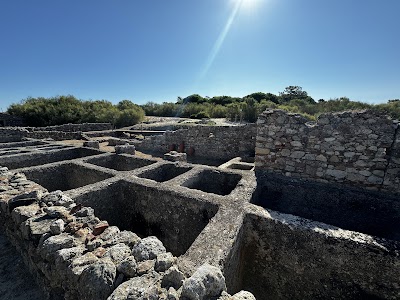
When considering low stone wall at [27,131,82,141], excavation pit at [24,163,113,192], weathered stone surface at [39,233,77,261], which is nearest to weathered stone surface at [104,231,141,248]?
weathered stone surface at [39,233,77,261]

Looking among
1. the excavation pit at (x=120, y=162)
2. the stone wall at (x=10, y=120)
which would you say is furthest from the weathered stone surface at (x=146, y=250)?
the stone wall at (x=10, y=120)

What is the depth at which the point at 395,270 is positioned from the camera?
312 cm

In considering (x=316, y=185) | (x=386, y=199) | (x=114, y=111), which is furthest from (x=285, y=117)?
(x=114, y=111)

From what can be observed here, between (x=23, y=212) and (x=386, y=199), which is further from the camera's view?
(x=386, y=199)

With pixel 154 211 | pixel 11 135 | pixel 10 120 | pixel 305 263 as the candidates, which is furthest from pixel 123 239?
pixel 10 120

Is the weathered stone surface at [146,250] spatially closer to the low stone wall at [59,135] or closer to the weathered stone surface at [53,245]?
the weathered stone surface at [53,245]

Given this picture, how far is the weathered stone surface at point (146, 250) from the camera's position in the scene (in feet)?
7.93

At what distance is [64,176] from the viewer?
697cm

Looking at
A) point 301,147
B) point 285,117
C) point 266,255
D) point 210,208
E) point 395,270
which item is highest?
point 285,117

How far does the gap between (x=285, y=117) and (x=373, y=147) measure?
6.44ft

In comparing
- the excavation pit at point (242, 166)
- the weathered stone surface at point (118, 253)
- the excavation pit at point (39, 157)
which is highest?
the weathered stone surface at point (118, 253)

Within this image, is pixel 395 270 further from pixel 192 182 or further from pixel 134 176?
pixel 134 176

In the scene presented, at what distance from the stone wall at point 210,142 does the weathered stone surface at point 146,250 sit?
9.07 m

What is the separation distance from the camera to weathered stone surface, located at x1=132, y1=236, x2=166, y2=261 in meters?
2.42
